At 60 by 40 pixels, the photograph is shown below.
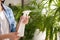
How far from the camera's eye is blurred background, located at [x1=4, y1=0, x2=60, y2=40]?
4.96 ft

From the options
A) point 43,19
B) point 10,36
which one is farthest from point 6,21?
point 43,19

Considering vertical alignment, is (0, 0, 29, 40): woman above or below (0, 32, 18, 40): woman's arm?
above

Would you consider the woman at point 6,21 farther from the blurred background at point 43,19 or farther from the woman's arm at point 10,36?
the blurred background at point 43,19

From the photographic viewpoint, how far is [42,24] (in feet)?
5.14

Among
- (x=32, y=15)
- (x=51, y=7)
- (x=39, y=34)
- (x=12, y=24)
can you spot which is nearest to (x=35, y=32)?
(x=39, y=34)

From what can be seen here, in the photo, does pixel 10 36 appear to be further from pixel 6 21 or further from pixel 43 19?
pixel 43 19

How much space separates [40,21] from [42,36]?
0.82ft

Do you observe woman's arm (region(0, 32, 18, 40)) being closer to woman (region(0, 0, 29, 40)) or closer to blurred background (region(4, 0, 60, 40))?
woman (region(0, 0, 29, 40))

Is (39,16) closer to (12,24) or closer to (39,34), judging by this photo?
(39,34)

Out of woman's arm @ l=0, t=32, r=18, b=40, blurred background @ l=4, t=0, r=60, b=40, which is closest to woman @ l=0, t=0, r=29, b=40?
woman's arm @ l=0, t=32, r=18, b=40

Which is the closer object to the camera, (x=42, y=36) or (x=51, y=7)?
(x=51, y=7)

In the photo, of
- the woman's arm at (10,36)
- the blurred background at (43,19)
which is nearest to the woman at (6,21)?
the woman's arm at (10,36)

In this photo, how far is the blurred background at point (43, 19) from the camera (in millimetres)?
1511

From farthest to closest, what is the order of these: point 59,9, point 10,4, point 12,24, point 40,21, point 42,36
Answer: point 10,4
point 42,36
point 40,21
point 59,9
point 12,24
